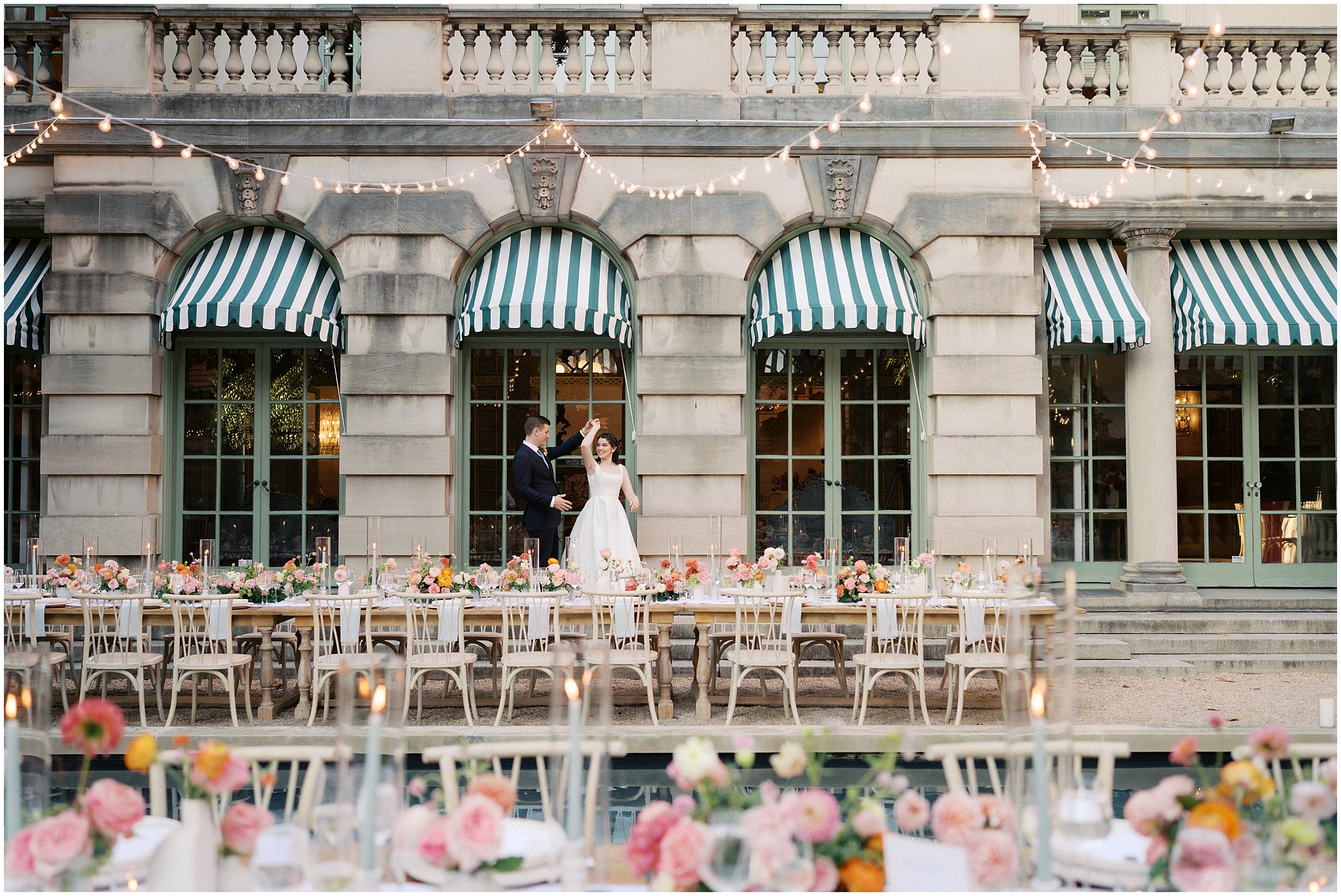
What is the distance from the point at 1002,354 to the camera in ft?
34.0

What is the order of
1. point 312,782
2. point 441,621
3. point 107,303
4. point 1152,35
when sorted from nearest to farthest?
→ 1. point 312,782
2. point 441,621
3. point 107,303
4. point 1152,35

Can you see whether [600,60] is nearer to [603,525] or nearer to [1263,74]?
[603,525]

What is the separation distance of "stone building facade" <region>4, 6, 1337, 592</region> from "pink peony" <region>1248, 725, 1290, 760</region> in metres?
7.25

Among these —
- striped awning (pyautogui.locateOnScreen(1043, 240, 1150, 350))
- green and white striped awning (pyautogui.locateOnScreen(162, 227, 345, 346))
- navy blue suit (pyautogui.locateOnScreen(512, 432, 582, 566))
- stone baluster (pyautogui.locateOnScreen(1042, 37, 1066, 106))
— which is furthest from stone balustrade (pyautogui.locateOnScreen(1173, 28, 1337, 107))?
green and white striped awning (pyautogui.locateOnScreen(162, 227, 345, 346))

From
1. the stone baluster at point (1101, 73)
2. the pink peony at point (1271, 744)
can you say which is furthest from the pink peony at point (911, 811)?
the stone baluster at point (1101, 73)

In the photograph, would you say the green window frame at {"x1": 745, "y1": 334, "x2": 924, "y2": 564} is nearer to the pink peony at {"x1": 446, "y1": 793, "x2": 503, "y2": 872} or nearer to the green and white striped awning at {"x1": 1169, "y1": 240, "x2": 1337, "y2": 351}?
the green and white striped awning at {"x1": 1169, "y1": 240, "x2": 1337, "y2": 351}

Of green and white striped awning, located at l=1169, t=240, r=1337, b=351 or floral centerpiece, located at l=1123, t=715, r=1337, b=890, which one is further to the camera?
green and white striped awning, located at l=1169, t=240, r=1337, b=351

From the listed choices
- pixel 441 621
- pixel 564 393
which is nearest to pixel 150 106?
pixel 564 393

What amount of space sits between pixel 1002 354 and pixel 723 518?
3.29 metres

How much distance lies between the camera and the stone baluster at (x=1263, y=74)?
11016 mm

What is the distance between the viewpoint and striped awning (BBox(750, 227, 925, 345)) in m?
10.0

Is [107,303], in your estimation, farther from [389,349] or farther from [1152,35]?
[1152,35]

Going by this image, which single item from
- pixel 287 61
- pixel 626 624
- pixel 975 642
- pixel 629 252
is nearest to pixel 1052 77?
pixel 629 252

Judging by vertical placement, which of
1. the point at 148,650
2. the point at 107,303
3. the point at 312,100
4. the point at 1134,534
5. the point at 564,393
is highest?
the point at 312,100
